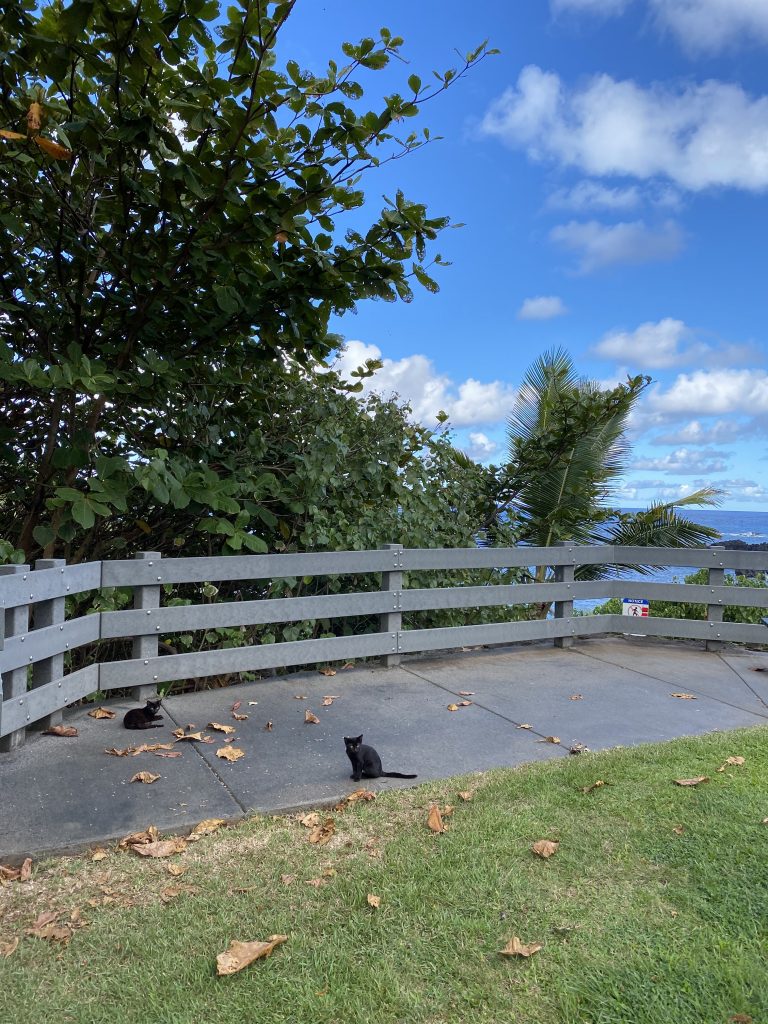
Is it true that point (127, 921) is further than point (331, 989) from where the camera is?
Yes

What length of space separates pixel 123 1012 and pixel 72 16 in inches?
200

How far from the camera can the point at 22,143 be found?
4.86 meters

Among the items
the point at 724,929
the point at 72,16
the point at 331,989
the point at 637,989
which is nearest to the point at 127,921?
the point at 331,989

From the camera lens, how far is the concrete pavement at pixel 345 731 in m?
3.82

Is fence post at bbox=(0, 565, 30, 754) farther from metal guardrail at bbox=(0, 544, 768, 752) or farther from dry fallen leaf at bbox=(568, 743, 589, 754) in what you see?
dry fallen leaf at bbox=(568, 743, 589, 754)

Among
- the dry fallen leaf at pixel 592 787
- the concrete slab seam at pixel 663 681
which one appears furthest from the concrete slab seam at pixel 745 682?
the dry fallen leaf at pixel 592 787

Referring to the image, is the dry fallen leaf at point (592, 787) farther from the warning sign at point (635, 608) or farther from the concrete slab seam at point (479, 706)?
the warning sign at point (635, 608)

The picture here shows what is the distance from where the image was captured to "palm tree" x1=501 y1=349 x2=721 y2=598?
998cm

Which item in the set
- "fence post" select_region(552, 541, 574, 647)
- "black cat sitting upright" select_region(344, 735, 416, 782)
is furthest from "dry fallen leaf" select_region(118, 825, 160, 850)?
"fence post" select_region(552, 541, 574, 647)

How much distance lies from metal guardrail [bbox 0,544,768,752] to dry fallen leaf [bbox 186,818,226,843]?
1393mm

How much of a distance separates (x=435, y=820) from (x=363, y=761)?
66 centimetres

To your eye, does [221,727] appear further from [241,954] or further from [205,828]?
[241,954]

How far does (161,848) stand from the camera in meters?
3.39

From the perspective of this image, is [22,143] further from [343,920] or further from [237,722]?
[343,920]
